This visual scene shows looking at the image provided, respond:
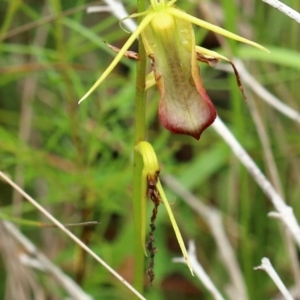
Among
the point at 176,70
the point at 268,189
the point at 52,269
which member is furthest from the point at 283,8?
the point at 52,269

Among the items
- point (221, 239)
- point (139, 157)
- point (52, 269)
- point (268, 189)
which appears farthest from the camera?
point (221, 239)

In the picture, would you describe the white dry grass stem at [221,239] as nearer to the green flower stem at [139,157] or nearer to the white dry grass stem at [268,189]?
the white dry grass stem at [268,189]

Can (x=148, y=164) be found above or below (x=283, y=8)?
below

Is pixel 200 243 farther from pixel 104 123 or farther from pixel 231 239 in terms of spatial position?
pixel 104 123

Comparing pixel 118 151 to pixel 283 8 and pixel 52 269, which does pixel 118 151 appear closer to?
pixel 52 269

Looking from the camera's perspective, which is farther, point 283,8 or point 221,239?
point 221,239

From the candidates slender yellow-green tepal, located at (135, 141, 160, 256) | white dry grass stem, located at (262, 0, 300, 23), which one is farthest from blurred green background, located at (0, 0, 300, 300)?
slender yellow-green tepal, located at (135, 141, 160, 256)

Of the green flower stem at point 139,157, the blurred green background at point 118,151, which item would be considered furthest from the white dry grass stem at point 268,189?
the green flower stem at point 139,157
